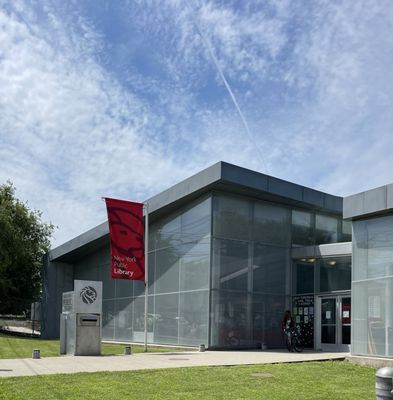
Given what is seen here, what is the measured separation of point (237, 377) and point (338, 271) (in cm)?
1041

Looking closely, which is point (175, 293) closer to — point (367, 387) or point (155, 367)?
point (155, 367)

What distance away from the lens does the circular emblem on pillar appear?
1850cm

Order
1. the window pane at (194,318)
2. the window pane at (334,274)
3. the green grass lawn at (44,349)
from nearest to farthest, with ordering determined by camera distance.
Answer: the green grass lawn at (44,349)
the window pane at (334,274)
the window pane at (194,318)

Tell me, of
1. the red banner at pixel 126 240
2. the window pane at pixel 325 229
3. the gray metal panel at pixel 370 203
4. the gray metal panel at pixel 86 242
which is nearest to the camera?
the gray metal panel at pixel 370 203

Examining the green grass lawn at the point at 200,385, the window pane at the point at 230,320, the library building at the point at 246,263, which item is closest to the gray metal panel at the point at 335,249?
the library building at the point at 246,263

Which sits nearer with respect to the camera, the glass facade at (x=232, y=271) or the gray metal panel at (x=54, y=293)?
the glass facade at (x=232, y=271)

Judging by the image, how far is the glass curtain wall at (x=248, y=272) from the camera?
21500 mm

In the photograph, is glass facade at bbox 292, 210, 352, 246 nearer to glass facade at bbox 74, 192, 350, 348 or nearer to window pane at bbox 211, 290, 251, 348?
glass facade at bbox 74, 192, 350, 348

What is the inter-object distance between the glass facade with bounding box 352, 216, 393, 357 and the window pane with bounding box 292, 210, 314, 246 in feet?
22.8

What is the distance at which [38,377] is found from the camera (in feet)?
38.4

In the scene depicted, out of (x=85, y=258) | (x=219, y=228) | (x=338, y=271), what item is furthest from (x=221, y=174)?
(x=85, y=258)

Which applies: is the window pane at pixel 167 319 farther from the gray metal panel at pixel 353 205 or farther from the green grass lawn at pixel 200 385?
the green grass lawn at pixel 200 385

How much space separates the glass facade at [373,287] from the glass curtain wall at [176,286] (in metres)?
6.51

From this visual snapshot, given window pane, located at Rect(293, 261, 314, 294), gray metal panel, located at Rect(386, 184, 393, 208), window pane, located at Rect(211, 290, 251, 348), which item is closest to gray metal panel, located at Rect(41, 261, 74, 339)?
window pane, located at Rect(211, 290, 251, 348)
